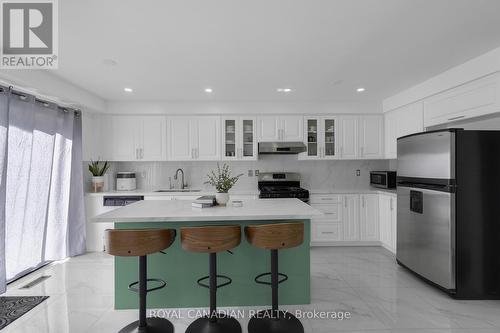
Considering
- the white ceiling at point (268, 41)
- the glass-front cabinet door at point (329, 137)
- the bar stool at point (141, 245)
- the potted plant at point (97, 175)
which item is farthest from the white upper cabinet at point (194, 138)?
the bar stool at point (141, 245)

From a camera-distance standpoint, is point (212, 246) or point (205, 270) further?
point (205, 270)

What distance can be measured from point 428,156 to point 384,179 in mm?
1468

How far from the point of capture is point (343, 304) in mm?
2414

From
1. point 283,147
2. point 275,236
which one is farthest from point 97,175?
point 275,236

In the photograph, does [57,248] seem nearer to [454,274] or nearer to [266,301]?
[266,301]

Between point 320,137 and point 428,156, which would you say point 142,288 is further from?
point 320,137

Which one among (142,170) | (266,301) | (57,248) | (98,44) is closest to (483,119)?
(266,301)

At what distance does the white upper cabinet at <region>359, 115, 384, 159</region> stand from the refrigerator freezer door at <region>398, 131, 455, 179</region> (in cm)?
116

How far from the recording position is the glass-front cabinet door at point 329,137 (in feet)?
14.3

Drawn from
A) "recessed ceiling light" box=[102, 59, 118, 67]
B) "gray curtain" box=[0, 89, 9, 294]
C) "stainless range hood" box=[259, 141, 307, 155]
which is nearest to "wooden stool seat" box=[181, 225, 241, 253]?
"recessed ceiling light" box=[102, 59, 118, 67]

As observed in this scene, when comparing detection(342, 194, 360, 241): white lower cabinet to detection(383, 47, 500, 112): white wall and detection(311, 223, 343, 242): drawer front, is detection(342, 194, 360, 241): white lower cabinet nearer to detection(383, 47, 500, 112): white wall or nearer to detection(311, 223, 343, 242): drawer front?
detection(311, 223, 343, 242): drawer front

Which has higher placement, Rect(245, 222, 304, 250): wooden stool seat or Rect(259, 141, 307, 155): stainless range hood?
Rect(259, 141, 307, 155): stainless range hood

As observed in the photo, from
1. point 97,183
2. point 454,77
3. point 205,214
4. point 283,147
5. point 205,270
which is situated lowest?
point 205,270

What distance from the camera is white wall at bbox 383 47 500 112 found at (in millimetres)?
2404
